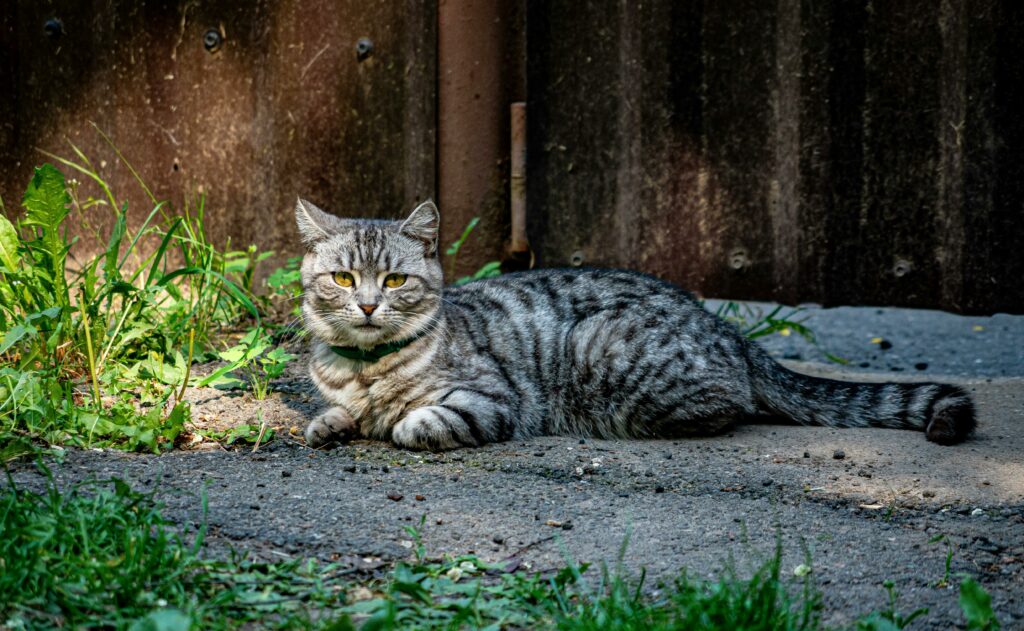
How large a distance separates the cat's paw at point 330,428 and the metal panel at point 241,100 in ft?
6.18

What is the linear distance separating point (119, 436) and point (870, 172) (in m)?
3.63

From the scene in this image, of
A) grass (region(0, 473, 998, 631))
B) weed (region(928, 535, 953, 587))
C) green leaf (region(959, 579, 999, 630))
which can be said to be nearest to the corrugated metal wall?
weed (region(928, 535, 953, 587))

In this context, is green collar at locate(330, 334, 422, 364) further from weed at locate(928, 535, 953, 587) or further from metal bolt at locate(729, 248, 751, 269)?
weed at locate(928, 535, 953, 587)

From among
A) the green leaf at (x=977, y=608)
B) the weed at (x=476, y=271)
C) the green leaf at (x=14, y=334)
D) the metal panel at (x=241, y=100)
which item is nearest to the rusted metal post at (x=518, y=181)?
the weed at (x=476, y=271)

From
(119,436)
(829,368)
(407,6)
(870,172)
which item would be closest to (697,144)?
(870,172)

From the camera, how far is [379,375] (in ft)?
13.7

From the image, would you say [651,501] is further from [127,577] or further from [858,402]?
[127,577]

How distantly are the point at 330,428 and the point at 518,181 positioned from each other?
7.24 ft

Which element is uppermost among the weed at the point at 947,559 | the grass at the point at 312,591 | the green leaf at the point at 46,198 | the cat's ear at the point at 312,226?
the green leaf at the point at 46,198

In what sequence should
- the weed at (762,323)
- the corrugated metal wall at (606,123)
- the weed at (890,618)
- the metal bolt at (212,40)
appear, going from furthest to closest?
the metal bolt at (212,40), the weed at (762,323), the corrugated metal wall at (606,123), the weed at (890,618)

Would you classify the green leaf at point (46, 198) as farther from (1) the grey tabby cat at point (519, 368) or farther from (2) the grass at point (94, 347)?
(1) the grey tabby cat at point (519, 368)

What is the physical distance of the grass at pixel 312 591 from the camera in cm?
222

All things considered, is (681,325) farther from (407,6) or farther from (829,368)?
(407,6)

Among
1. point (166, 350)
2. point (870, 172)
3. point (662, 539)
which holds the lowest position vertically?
point (662, 539)
